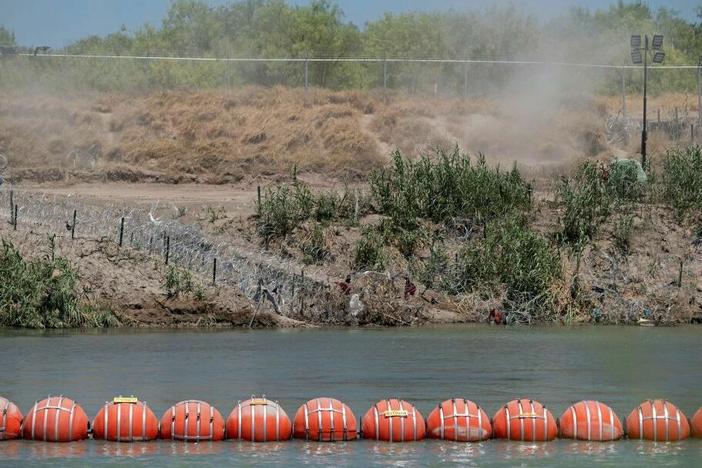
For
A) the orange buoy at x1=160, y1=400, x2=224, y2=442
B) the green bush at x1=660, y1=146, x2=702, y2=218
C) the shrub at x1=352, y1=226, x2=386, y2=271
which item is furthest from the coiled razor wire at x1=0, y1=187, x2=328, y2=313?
the orange buoy at x1=160, y1=400, x2=224, y2=442

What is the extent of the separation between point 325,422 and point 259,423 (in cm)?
116

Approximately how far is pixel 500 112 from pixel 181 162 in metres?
13.9

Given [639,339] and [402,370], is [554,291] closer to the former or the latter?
[639,339]

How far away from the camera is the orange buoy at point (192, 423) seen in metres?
28.8

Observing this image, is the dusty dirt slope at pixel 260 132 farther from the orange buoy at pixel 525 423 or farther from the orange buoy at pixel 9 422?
the orange buoy at pixel 525 423

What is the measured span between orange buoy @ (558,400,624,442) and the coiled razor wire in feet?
54.8

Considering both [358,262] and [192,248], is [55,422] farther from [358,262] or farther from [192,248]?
[358,262]

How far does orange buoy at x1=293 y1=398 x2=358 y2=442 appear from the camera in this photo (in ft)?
94.4

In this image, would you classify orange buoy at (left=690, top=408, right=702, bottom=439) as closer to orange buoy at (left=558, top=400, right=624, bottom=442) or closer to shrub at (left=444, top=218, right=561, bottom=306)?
orange buoy at (left=558, top=400, right=624, bottom=442)

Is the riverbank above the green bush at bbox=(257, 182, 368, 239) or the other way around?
the other way around

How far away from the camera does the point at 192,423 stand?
28766mm

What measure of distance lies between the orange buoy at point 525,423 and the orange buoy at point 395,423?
141cm

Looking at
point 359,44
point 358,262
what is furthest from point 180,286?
point 359,44

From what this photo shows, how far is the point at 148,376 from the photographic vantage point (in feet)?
116
